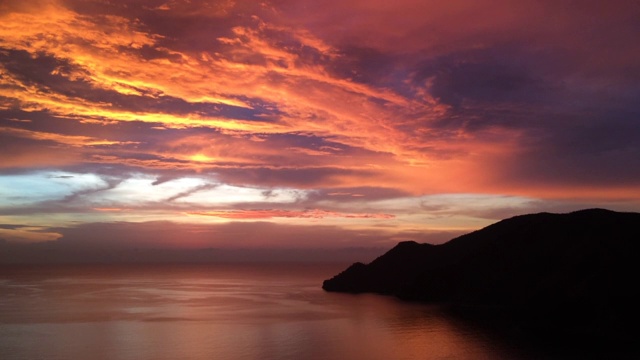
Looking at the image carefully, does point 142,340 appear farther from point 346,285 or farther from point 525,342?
point 346,285

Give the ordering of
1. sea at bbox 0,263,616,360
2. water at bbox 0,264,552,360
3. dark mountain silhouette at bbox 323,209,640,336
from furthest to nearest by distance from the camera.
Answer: dark mountain silhouette at bbox 323,209,640,336, water at bbox 0,264,552,360, sea at bbox 0,263,616,360

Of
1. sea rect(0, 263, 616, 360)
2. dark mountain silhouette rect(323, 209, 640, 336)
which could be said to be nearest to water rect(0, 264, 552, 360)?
sea rect(0, 263, 616, 360)

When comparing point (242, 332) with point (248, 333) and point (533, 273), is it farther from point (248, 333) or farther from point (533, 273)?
point (533, 273)

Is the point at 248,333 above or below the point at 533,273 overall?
below

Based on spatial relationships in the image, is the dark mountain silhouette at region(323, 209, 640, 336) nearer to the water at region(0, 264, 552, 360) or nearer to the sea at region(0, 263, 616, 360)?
the sea at region(0, 263, 616, 360)

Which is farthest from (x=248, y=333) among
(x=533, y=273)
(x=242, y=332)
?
(x=533, y=273)

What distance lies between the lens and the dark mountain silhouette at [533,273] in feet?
234

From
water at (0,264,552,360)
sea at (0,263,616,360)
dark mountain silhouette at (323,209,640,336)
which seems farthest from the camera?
dark mountain silhouette at (323,209,640,336)

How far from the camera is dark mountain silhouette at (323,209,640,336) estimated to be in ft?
234

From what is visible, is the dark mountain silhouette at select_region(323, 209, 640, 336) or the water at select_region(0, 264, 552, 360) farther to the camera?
the dark mountain silhouette at select_region(323, 209, 640, 336)

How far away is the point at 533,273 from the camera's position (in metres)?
100

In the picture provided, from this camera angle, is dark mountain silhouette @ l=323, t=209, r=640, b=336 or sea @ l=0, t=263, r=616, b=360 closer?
sea @ l=0, t=263, r=616, b=360

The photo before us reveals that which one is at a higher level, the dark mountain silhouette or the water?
the dark mountain silhouette

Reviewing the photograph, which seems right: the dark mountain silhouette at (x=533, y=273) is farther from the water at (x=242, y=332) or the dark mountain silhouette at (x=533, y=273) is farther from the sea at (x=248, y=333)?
the water at (x=242, y=332)
